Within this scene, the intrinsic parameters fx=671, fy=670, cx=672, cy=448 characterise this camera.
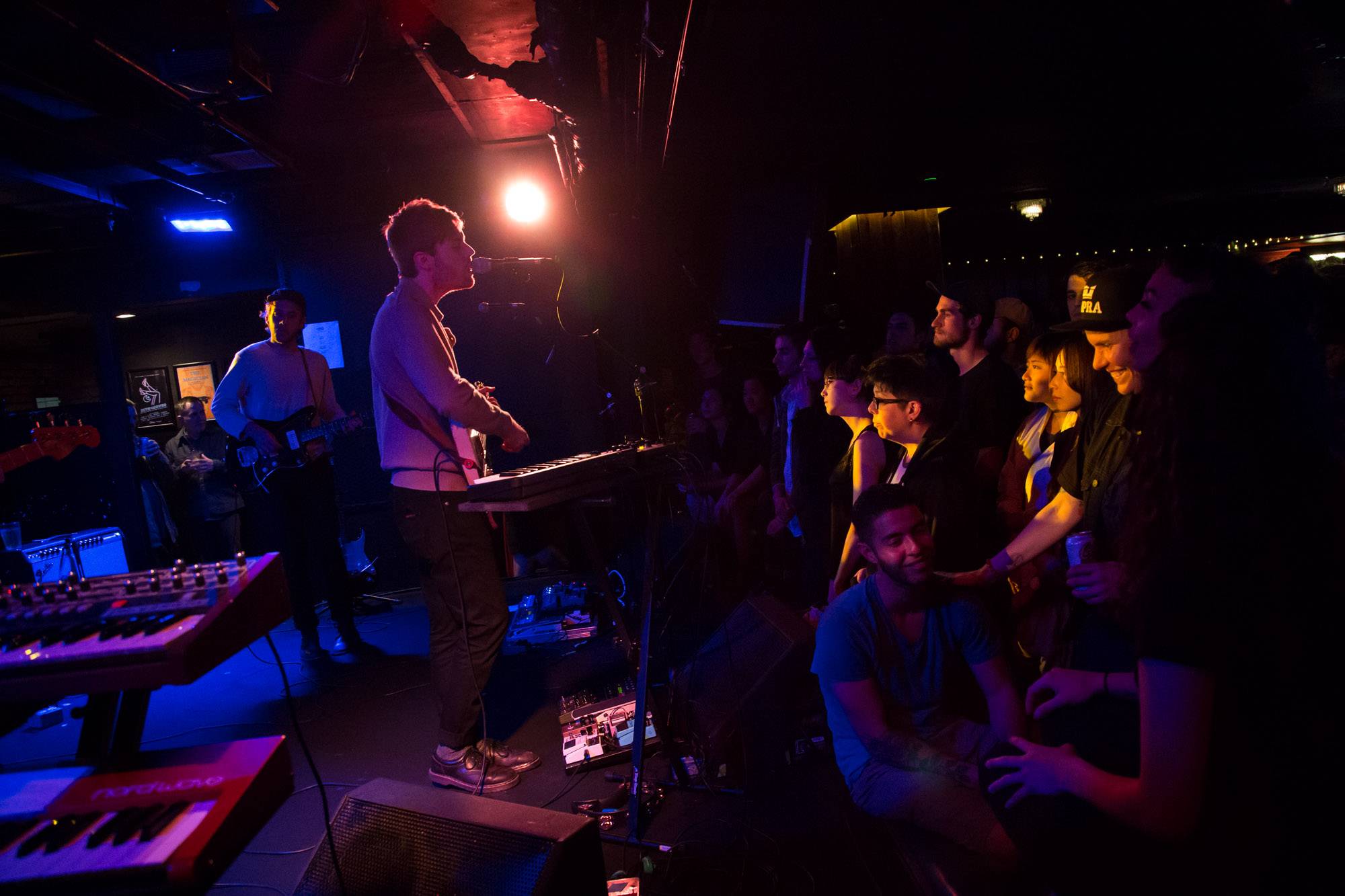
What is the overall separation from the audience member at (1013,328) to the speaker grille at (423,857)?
11.5 ft

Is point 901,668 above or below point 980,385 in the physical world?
below

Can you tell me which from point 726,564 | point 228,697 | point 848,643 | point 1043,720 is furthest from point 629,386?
point 1043,720

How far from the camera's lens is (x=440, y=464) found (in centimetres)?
253

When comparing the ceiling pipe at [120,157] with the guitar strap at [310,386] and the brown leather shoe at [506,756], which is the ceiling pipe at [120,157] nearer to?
the guitar strap at [310,386]

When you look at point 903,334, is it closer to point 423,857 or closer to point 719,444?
point 719,444

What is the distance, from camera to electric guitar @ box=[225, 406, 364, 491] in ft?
13.5

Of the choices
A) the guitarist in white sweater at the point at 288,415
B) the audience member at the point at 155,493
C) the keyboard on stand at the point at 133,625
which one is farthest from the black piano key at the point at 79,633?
the audience member at the point at 155,493

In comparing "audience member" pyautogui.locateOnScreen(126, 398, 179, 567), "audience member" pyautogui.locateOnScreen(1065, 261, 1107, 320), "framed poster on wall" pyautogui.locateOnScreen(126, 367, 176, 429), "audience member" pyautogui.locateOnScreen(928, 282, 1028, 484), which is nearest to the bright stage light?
"audience member" pyautogui.locateOnScreen(928, 282, 1028, 484)

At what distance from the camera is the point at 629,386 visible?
608 cm

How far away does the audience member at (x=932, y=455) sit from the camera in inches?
99.2

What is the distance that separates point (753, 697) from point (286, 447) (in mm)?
3236

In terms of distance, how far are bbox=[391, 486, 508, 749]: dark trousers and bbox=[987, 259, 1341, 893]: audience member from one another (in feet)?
6.81

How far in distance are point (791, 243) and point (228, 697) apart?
5.28m

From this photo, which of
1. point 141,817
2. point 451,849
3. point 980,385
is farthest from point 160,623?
point 980,385
